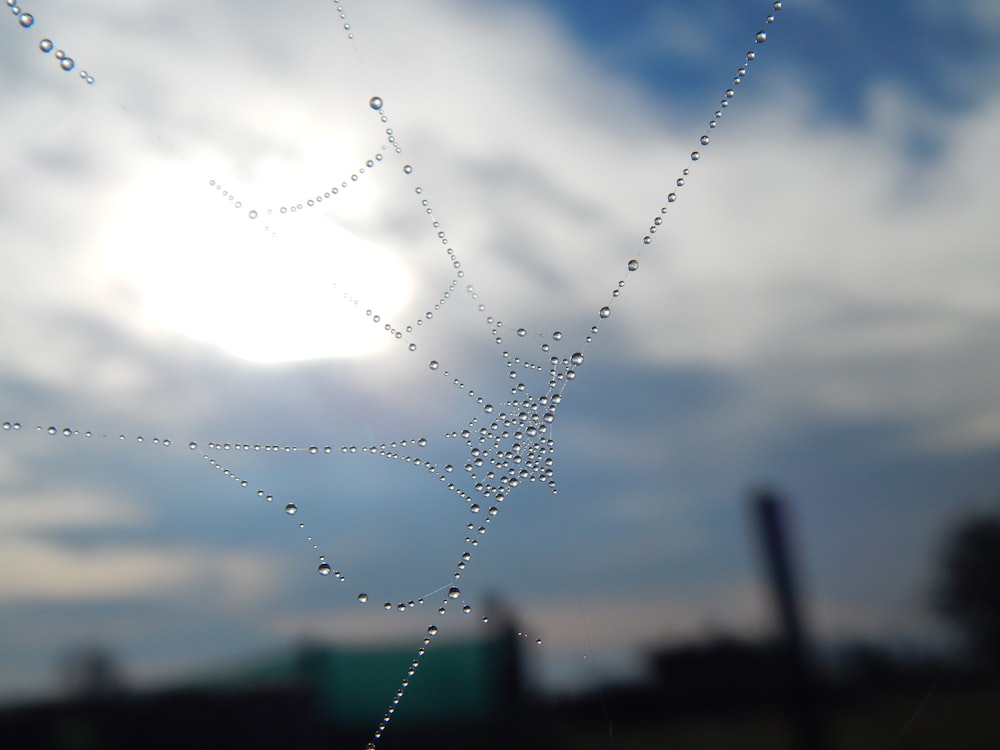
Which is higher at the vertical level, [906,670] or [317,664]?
[317,664]

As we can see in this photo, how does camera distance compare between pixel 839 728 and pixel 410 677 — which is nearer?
pixel 410 677

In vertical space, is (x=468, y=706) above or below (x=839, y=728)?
above

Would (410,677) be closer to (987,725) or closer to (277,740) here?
(277,740)

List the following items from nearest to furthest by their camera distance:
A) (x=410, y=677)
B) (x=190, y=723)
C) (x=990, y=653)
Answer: (x=190, y=723), (x=410, y=677), (x=990, y=653)

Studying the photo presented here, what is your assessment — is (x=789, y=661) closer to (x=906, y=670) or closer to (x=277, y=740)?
(x=906, y=670)

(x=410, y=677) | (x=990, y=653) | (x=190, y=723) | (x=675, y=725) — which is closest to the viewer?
(x=190, y=723)

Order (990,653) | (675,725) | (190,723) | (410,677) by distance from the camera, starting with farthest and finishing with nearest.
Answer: (990,653)
(675,725)
(410,677)
(190,723)

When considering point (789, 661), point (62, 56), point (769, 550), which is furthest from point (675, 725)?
point (62, 56)

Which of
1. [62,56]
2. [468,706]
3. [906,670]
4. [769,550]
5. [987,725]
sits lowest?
[987,725]

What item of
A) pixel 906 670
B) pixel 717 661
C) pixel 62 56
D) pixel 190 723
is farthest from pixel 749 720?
pixel 62 56
